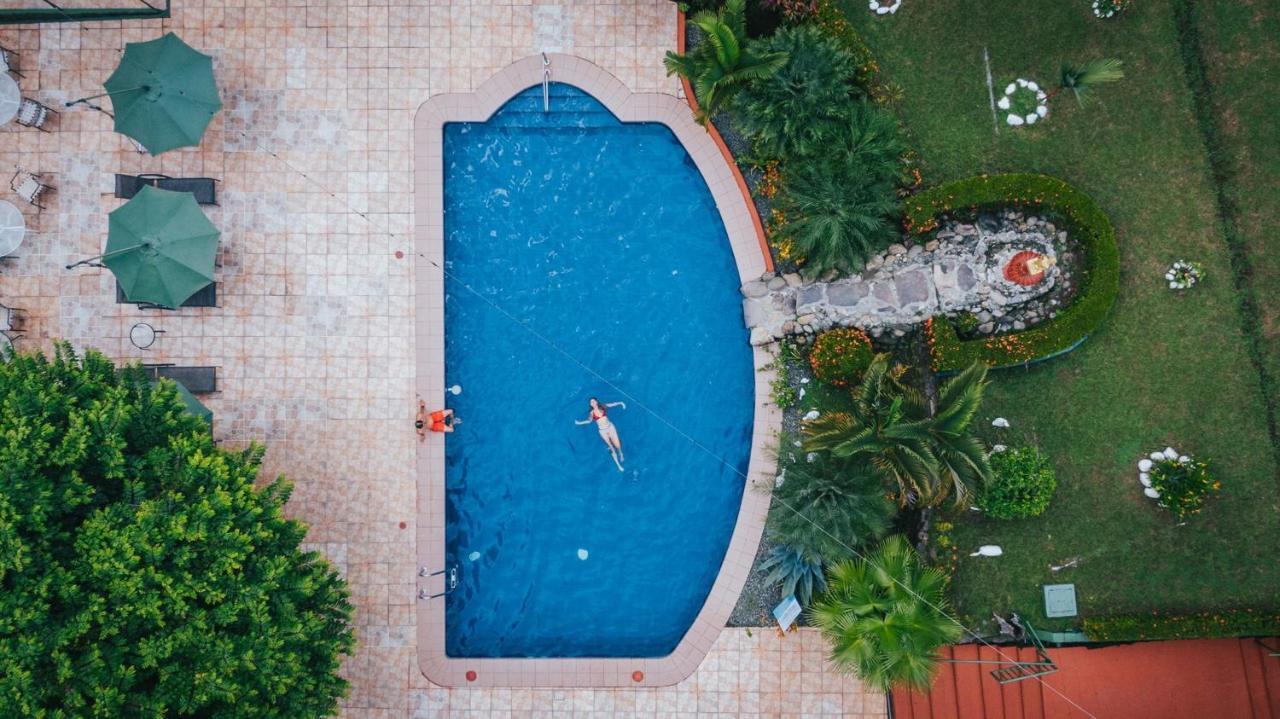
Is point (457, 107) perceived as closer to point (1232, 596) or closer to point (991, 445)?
point (991, 445)

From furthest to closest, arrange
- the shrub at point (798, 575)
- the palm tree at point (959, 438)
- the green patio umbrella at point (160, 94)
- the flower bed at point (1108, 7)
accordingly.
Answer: the shrub at point (798, 575), the flower bed at point (1108, 7), the green patio umbrella at point (160, 94), the palm tree at point (959, 438)

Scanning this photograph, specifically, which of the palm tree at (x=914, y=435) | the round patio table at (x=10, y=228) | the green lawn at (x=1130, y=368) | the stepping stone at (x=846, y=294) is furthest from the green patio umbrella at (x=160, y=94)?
the green lawn at (x=1130, y=368)

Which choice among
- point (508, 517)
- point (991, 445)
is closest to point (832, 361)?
point (991, 445)

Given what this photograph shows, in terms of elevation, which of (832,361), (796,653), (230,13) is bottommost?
(796,653)

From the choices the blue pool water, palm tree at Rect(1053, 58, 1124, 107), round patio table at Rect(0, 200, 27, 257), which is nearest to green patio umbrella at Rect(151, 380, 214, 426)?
the blue pool water

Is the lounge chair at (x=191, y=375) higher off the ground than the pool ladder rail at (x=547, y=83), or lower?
lower

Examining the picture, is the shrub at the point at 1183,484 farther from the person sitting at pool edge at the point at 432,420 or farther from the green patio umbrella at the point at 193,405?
the green patio umbrella at the point at 193,405
